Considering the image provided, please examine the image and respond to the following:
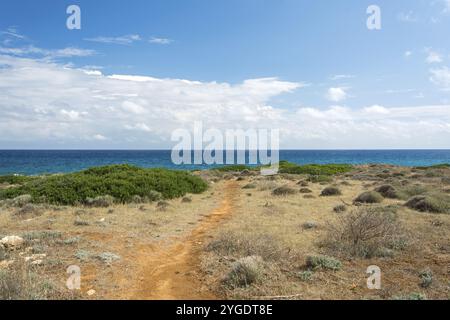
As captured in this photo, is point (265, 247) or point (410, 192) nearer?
point (265, 247)

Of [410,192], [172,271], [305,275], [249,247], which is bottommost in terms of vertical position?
[172,271]

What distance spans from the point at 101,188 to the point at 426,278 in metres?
17.6

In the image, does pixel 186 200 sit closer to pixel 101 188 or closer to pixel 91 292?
pixel 101 188

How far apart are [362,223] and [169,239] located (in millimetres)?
6396

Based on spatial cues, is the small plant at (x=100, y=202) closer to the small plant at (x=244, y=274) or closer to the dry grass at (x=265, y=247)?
the dry grass at (x=265, y=247)

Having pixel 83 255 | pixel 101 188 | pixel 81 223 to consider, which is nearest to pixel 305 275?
pixel 83 255

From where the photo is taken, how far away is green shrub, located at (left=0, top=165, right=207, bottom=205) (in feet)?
65.2

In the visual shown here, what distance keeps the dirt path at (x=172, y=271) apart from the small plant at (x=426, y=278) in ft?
14.9

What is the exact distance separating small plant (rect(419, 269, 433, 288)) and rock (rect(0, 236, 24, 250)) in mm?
10720

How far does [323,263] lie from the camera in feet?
28.6

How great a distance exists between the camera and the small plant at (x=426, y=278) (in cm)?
754

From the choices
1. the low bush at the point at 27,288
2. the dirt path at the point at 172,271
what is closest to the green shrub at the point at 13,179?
the dirt path at the point at 172,271
